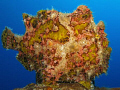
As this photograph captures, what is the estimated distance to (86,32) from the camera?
3436 mm

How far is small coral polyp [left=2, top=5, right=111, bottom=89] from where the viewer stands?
341cm

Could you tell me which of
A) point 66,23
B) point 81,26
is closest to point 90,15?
point 81,26

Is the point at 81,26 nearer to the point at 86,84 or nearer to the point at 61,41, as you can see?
the point at 61,41

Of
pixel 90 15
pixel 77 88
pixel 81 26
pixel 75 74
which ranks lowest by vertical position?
pixel 77 88

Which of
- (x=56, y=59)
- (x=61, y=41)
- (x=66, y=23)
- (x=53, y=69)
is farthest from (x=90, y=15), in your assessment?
(x=53, y=69)

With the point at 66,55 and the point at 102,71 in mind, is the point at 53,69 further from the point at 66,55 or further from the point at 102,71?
the point at 102,71

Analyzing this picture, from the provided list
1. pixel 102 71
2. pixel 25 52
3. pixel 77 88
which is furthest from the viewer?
pixel 25 52

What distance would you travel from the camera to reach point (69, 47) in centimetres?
342

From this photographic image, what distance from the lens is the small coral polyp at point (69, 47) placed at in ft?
11.2

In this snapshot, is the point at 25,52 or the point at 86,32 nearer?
the point at 86,32

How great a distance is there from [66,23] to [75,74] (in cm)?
143

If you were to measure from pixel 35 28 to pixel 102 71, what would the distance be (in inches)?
90.6

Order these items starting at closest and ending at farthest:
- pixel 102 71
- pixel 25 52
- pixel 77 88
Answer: pixel 77 88 < pixel 102 71 < pixel 25 52

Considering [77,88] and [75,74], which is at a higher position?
[75,74]
